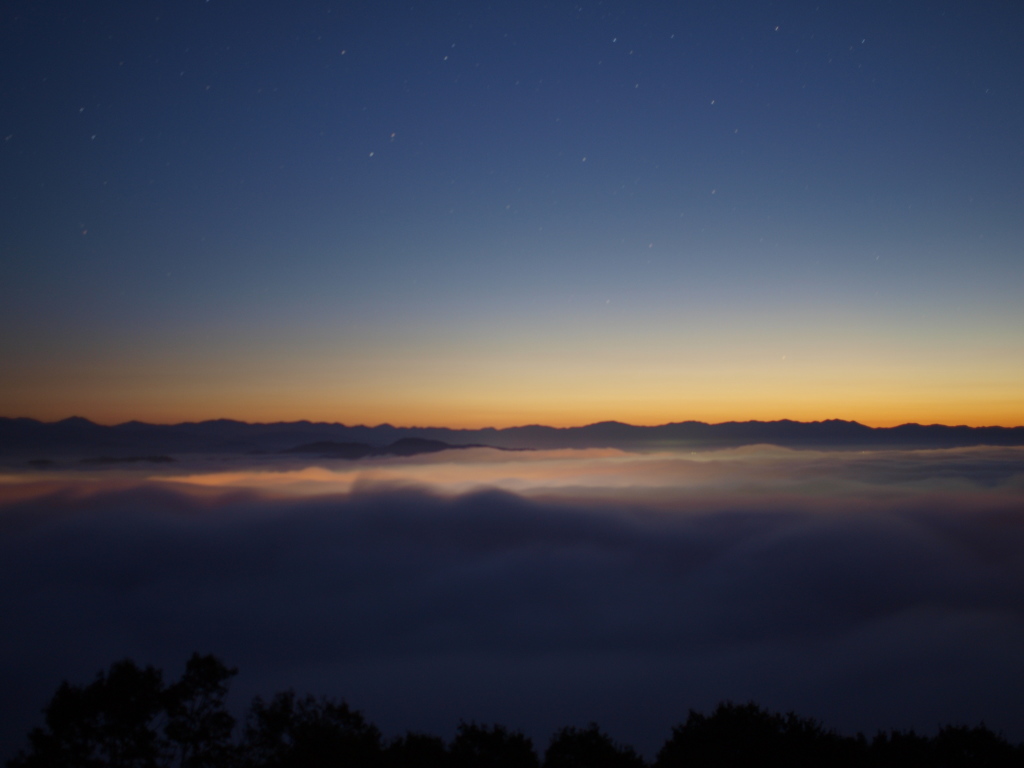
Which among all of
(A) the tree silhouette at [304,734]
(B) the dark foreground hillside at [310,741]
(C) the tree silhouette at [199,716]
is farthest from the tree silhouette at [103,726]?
(A) the tree silhouette at [304,734]

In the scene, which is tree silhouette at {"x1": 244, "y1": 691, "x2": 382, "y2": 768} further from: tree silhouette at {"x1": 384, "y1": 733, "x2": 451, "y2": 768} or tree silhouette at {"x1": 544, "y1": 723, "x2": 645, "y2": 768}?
tree silhouette at {"x1": 544, "y1": 723, "x2": 645, "y2": 768}

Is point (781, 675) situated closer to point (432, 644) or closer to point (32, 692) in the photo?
point (432, 644)

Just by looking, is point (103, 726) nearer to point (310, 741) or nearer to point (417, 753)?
point (310, 741)

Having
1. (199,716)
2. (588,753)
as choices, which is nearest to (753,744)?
(588,753)

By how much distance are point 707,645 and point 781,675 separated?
2447 centimetres

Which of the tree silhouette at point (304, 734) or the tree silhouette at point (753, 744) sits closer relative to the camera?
the tree silhouette at point (304, 734)

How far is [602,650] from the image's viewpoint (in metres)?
190

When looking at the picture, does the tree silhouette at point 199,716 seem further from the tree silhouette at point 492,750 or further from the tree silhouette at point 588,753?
the tree silhouette at point 588,753

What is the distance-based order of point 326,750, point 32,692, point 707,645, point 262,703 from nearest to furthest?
point 326,750 → point 262,703 → point 32,692 → point 707,645

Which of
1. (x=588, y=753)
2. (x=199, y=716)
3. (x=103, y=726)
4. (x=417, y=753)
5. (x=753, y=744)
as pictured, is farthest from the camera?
(x=199, y=716)

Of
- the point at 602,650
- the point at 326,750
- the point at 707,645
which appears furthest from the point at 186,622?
the point at 326,750

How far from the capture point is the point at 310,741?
2406 cm

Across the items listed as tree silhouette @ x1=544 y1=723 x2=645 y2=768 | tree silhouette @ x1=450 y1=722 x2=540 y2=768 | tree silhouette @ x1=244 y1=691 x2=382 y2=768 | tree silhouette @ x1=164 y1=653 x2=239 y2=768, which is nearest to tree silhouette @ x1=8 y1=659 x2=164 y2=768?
tree silhouette @ x1=164 y1=653 x2=239 y2=768

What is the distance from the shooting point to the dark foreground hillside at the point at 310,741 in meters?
24.7
